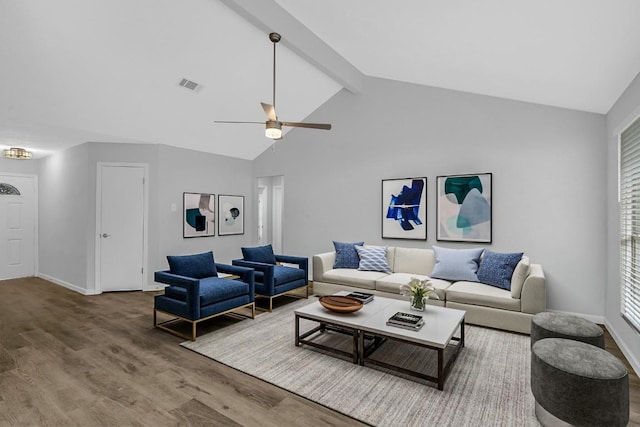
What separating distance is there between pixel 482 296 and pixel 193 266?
11.4 feet

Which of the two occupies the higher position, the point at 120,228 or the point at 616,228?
the point at 616,228

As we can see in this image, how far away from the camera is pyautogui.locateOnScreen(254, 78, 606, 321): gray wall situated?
395 centimetres

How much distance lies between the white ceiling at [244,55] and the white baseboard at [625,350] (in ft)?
7.92

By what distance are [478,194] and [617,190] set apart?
1.48 meters

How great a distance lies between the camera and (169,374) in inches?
106

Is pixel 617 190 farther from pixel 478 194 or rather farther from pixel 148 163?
pixel 148 163

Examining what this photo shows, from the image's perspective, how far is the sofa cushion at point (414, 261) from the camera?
4.76 m

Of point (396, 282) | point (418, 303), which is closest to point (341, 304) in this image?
point (418, 303)

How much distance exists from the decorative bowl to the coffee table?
64 millimetres

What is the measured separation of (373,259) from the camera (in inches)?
196

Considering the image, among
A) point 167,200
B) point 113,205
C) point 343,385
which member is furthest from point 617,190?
point 113,205

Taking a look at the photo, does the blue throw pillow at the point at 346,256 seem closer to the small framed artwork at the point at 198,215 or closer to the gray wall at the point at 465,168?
the gray wall at the point at 465,168

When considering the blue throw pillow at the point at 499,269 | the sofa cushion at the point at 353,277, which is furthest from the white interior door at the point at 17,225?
the blue throw pillow at the point at 499,269

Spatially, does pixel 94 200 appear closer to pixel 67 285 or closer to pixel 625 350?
pixel 67 285
